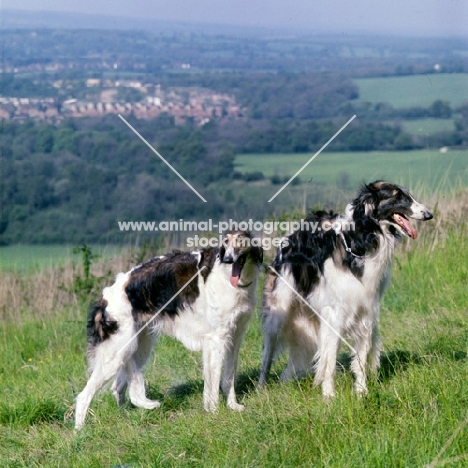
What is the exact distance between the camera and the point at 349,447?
515 cm

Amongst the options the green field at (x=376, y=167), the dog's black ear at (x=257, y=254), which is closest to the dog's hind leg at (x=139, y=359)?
the dog's black ear at (x=257, y=254)

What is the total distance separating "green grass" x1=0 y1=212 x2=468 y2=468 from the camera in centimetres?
519

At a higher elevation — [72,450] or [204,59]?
[204,59]

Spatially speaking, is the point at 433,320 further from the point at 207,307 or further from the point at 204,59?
the point at 204,59

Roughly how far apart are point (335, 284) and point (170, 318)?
1568 millimetres

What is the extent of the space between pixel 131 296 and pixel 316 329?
1.85m

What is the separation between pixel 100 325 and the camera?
723 cm

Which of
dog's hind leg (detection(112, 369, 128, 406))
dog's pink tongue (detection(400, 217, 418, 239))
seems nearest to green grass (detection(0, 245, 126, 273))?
dog's hind leg (detection(112, 369, 128, 406))

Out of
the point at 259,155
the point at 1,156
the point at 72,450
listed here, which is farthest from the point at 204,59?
the point at 72,450

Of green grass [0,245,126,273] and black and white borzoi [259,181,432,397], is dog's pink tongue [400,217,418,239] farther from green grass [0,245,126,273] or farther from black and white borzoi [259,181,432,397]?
green grass [0,245,126,273]

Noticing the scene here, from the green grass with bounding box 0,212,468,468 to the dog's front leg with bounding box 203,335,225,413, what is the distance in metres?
0.21

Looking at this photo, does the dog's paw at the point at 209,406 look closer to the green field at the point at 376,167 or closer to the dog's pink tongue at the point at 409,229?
the dog's pink tongue at the point at 409,229

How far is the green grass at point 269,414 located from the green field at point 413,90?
1740 centimetres

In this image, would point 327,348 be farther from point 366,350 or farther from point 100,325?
point 100,325
